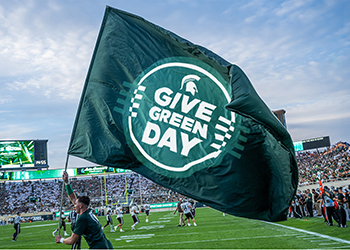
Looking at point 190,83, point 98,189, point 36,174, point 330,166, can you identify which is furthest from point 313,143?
point 190,83

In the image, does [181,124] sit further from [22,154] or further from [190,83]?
[22,154]

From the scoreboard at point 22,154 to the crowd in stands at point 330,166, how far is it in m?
40.4

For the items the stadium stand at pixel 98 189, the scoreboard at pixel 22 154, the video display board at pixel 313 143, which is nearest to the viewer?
the stadium stand at pixel 98 189

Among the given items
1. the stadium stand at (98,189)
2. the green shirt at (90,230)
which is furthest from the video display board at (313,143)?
the green shirt at (90,230)

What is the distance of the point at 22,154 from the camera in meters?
52.7

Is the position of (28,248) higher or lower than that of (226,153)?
lower

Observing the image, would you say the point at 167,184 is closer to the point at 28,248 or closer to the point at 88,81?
the point at 88,81

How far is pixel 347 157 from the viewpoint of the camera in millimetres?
36969

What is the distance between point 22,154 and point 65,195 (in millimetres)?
9694

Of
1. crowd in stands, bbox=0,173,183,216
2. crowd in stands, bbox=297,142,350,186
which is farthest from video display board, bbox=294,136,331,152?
crowd in stands, bbox=0,173,183,216

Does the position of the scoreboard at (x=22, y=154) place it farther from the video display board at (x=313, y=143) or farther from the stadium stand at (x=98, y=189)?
the video display board at (x=313, y=143)

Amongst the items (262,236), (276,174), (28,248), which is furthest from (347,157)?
(276,174)

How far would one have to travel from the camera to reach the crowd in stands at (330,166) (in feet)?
109

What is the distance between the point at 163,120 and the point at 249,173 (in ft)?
5.19
